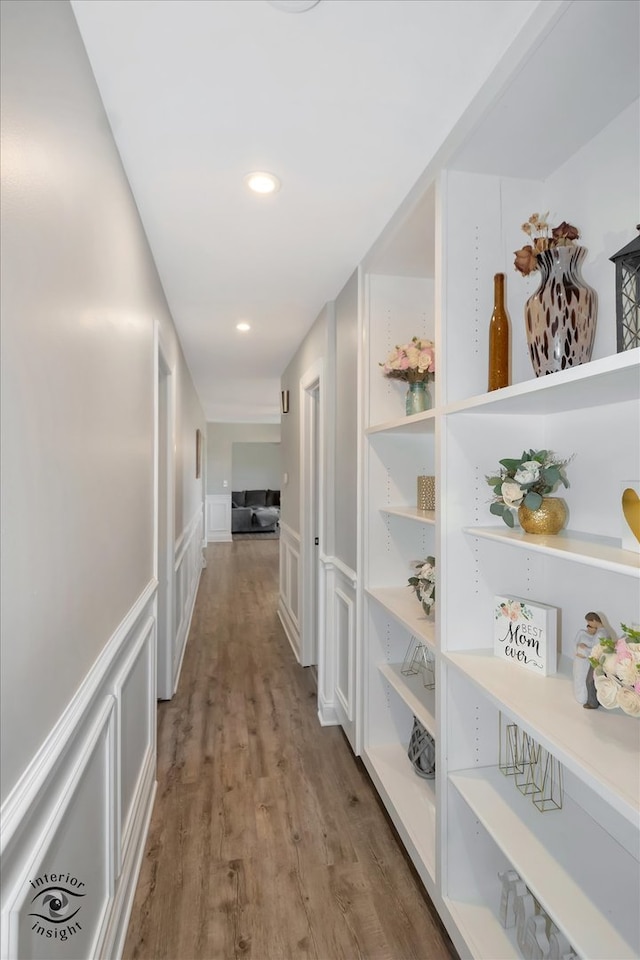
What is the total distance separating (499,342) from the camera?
148 cm

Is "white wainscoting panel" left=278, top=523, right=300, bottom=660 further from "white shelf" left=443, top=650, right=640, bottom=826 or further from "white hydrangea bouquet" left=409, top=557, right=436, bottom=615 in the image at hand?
"white shelf" left=443, top=650, right=640, bottom=826

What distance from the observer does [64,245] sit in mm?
1049

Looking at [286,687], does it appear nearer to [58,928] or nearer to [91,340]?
[58,928]

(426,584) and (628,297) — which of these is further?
Answer: (426,584)

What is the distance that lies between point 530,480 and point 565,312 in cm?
43

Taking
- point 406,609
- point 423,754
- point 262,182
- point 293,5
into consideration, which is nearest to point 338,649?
point 423,754

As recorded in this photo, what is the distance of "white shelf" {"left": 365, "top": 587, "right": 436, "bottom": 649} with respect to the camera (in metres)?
1.76

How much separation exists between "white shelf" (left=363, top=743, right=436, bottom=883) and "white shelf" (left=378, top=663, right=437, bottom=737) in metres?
0.36

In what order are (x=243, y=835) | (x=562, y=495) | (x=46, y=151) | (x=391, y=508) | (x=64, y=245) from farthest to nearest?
(x=391, y=508) → (x=243, y=835) → (x=562, y=495) → (x=64, y=245) → (x=46, y=151)

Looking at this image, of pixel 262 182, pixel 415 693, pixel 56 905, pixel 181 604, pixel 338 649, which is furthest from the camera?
pixel 181 604

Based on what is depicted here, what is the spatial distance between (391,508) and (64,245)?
Answer: 168 centimetres

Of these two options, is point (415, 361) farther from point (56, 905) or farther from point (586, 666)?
point (56, 905)

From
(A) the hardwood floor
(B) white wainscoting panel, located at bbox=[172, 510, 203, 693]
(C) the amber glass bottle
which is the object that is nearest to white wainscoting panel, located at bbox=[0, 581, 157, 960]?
(A) the hardwood floor

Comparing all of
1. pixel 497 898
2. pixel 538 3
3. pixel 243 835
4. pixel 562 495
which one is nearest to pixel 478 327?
pixel 562 495
